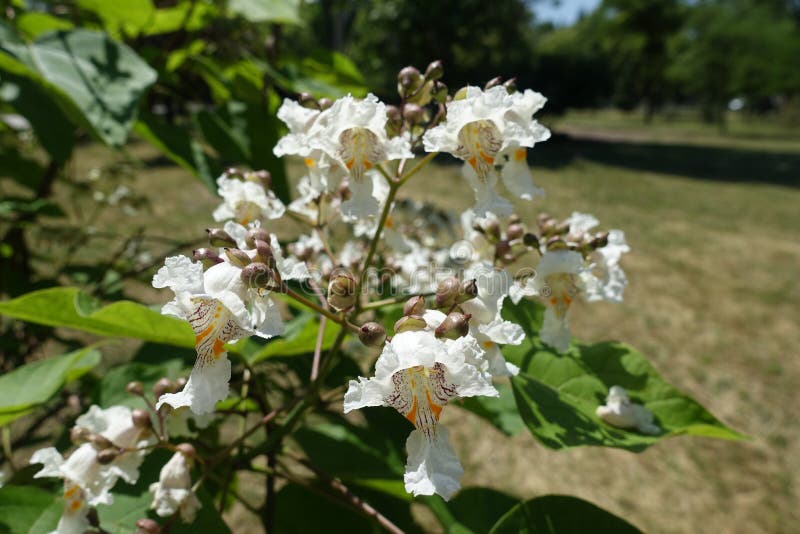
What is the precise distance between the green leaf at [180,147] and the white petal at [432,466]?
77 cm

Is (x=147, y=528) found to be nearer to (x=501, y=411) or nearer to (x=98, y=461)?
(x=98, y=461)

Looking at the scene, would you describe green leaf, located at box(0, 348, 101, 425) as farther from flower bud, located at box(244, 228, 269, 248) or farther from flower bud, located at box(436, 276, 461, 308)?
flower bud, located at box(436, 276, 461, 308)

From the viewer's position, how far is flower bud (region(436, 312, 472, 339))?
2.14ft

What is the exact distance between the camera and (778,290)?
595cm

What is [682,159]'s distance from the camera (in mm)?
16812

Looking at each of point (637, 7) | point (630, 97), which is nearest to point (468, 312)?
point (637, 7)

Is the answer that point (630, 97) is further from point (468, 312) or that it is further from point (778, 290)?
point (468, 312)

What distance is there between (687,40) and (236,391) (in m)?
33.1

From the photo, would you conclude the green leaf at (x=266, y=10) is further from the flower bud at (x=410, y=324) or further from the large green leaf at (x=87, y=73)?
the flower bud at (x=410, y=324)

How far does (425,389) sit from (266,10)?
132 centimetres

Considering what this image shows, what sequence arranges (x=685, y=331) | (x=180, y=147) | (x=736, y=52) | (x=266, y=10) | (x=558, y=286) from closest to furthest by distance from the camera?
(x=558, y=286) < (x=180, y=147) < (x=266, y=10) < (x=685, y=331) < (x=736, y=52)

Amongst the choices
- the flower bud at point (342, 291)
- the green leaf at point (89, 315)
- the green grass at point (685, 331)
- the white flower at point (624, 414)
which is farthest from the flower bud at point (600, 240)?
the green grass at point (685, 331)

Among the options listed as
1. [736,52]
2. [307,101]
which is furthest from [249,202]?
[736,52]

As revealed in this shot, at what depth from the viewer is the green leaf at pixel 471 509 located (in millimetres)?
1096
